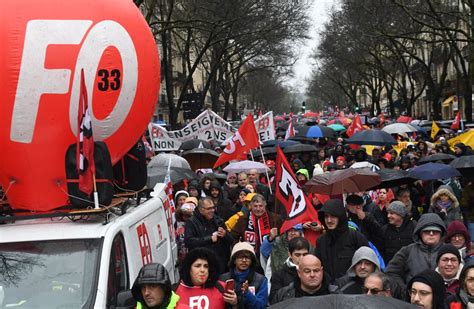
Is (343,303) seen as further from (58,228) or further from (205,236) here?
(205,236)

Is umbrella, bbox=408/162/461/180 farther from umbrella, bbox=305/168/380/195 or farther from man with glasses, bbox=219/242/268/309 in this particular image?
man with glasses, bbox=219/242/268/309

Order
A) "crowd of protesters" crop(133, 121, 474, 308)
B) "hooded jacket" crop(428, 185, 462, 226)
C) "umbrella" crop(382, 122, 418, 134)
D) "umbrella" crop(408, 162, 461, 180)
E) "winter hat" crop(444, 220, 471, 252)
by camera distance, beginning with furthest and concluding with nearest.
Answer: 1. "umbrella" crop(382, 122, 418, 134)
2. "umbrella" crop(408, 162, 461, 180)
3. "hooded jacket" crop(428, 185, 462, 226)
4. "winter hat" crop(444, 220, 471, 252)
5. "crowd of protesters" crop(133, 121, 474, 308)

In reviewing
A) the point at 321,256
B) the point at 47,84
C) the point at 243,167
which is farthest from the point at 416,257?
the point at 243,167

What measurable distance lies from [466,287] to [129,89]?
3.30 m

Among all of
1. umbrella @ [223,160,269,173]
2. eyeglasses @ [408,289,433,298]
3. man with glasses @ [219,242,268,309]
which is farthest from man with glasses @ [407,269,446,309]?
umbrella @ [223,160,269,173]

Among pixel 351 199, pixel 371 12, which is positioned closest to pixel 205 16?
pixel 371 12

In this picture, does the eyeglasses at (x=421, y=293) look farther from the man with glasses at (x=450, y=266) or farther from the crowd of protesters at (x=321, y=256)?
the man with glasses at (x=450, y=266)

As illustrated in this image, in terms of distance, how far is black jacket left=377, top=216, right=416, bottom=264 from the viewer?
9102 millimetres

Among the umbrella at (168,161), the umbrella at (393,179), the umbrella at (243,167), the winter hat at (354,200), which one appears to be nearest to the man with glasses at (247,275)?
the winter hat at (354,200)

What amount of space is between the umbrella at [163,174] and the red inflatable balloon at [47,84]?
19.9 feet

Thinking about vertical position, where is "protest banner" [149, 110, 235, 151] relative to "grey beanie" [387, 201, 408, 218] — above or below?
above

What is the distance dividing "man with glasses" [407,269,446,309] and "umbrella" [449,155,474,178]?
7.71m

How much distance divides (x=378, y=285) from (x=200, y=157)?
1226cm

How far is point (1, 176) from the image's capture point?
705 cm
